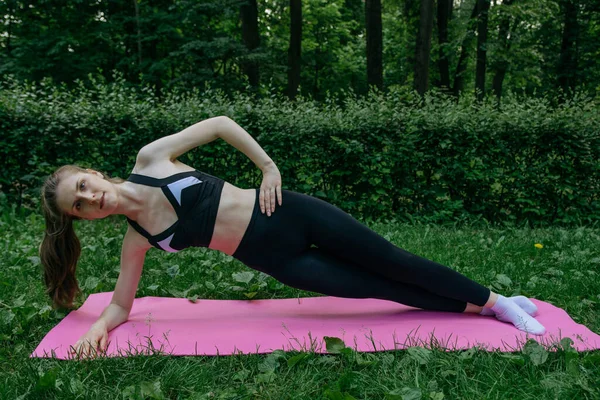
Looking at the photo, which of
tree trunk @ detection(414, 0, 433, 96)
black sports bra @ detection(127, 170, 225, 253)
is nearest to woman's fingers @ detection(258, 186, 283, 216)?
black sports bra @ detection(127, 170, 225, 253)

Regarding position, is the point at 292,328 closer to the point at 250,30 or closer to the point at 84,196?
the point at 84,196

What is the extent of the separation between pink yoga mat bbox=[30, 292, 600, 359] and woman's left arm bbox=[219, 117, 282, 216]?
777mm

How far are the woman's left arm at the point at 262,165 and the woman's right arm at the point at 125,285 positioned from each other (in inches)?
30.4

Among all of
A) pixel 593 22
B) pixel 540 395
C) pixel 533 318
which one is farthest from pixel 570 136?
pixel 593 22

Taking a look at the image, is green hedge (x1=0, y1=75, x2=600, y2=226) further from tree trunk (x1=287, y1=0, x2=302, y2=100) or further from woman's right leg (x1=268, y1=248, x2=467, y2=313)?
tree trunk (x1=287, y1=0, x2=302, y2=100)

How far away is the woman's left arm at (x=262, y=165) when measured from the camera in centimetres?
300

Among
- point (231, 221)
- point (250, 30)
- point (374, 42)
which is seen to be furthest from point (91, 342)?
point (250, 30)

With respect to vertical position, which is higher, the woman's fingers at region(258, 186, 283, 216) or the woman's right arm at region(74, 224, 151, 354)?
the woman's fingers at region(258, 186, 283, 216)

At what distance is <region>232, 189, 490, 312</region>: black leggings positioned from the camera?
9.73ft

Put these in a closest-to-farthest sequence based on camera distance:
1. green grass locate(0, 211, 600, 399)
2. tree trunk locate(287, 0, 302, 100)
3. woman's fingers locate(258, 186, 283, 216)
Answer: green grass locate(0, 211, 600, 399), woman's fingers locate(258, 186, 283, 216), tree trunk locate(287, 0, 302, 100)

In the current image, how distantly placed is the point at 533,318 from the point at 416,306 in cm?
70

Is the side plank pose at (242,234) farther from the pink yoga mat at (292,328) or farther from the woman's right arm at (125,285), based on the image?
the pink yoga mat at (292,328)

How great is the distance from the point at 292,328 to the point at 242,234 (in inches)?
26.6

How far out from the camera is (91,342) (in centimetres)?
275
